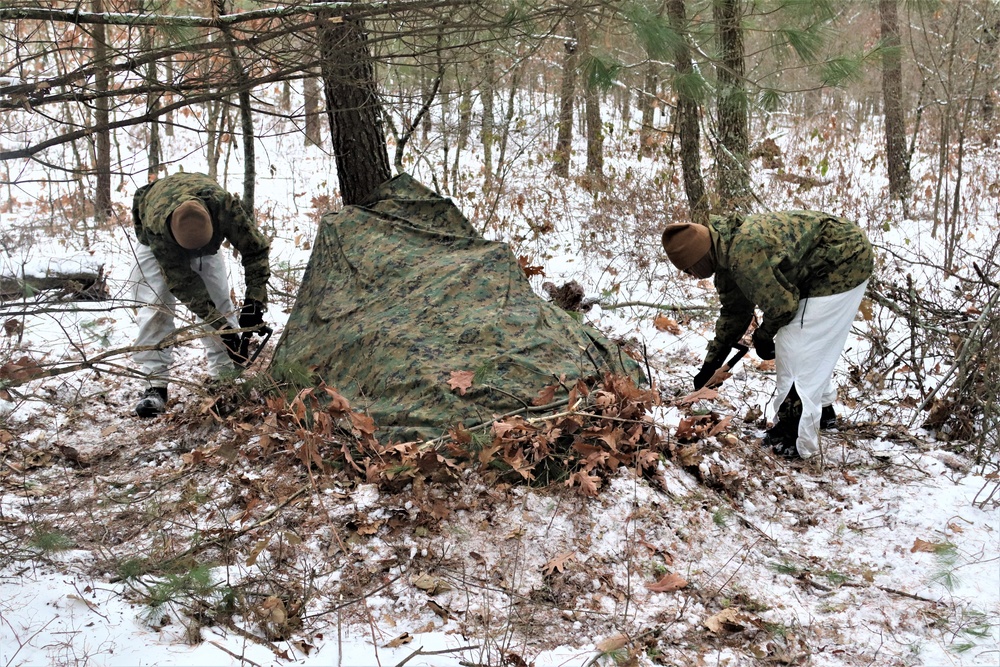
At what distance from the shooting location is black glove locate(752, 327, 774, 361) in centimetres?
437

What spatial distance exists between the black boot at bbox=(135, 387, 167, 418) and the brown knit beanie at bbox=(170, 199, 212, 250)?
95 centimetres

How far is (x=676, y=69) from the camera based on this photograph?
680cm

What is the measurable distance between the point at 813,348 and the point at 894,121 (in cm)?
690

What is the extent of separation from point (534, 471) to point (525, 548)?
0.47 metres

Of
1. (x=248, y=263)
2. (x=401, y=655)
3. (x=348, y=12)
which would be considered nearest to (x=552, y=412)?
(x=401, y=655)

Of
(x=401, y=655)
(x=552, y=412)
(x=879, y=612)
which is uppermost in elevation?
(x=552, y=412)

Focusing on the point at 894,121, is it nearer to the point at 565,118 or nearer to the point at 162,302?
the point at 565,118

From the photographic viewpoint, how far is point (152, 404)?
4766mm

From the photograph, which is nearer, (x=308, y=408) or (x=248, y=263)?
(x=308, y=408)

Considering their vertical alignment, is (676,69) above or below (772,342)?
above

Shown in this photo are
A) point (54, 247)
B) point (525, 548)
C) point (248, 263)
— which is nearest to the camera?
point (525, 548)

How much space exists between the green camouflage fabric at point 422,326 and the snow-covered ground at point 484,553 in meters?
0.47

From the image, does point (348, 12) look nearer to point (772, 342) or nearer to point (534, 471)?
point (534, 471)

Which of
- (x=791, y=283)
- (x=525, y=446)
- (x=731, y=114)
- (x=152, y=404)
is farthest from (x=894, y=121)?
(x=152, y=404)
